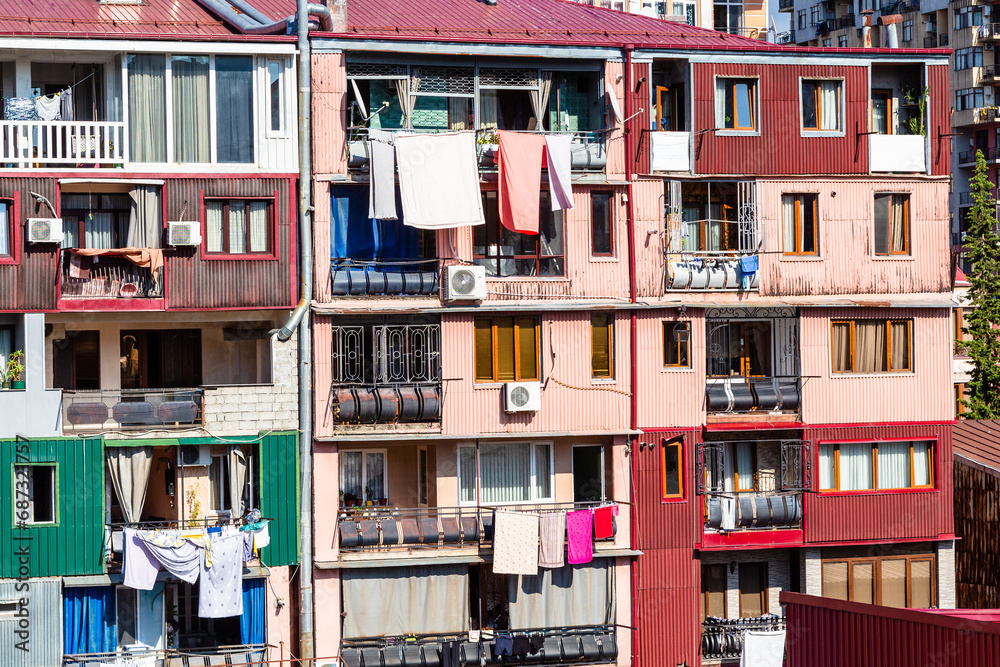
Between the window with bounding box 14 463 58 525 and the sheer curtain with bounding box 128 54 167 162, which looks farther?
the sheer curtain with bounding box 128 54 167 162

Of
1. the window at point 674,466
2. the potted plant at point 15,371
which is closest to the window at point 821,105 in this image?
the window at point 674,466

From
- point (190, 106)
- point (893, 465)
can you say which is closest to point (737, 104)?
point (893, 465)

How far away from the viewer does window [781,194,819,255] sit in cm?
3631

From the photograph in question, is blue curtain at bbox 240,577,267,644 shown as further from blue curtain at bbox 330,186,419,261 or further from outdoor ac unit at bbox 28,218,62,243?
outdoor ac unit at bbox 28,218,62,243

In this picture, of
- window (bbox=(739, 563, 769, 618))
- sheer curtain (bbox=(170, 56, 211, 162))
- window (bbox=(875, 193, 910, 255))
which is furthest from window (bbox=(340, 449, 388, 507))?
window (bbox=(875, 193, 910, 255))

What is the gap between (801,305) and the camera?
35.7 meters

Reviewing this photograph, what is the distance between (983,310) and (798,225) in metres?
20.3

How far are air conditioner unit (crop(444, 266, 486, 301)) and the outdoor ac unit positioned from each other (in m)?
9.05

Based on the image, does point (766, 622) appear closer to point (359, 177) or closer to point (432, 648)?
point (432, 648)


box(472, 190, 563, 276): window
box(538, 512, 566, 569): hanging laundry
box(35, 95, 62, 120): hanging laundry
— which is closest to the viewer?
box(35, 95, 62, 120): hanging laundry

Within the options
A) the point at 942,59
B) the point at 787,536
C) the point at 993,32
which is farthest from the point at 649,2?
the point at 787,536

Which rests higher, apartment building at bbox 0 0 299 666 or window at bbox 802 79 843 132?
window at bbox 802 79 843 132

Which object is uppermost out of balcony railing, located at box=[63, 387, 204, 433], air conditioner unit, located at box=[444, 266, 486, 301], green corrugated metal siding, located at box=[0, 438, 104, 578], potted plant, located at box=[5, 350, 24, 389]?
air conditioner unit, located at box=[444, 266, 486, 301]

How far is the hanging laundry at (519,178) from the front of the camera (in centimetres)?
3422
